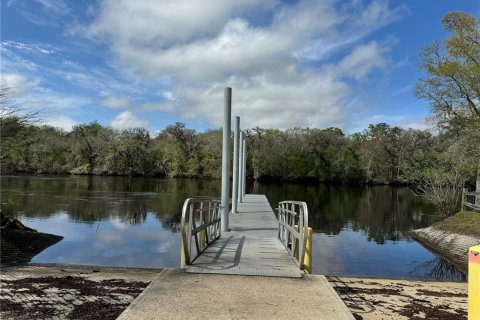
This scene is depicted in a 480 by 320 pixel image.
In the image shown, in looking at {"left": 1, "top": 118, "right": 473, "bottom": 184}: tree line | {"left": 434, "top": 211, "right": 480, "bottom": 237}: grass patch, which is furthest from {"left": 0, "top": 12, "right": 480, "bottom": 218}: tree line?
{"left": 434, "top": 211, "right": 480, "bottom": 237}: grass patch

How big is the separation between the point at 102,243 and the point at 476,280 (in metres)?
14.6

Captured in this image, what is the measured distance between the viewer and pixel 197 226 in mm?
8922

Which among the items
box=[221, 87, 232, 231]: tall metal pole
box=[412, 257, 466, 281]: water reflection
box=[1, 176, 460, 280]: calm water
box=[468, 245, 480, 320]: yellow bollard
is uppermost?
box=[221, 87, 232, 231]: tall metal pole

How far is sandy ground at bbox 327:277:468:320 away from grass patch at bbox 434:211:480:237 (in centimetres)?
760

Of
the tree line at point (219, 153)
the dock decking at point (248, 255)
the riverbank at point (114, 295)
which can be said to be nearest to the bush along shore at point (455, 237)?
the riverbank at point (114, 295)

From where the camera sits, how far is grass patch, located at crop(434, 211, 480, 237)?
1764 centimetres

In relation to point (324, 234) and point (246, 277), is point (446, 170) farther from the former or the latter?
point (246, 277)

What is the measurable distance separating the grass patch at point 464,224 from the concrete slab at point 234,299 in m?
14.4

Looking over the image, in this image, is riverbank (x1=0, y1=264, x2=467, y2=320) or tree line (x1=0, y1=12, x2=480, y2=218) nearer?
riverbank (x1=0, y1=264, x2=467, y2=320)

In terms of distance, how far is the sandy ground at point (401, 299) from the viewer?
22.7ft

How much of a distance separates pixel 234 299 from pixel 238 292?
0.27 metres

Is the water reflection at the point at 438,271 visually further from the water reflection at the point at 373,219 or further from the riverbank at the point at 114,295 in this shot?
the water reflection at the point at 373,219

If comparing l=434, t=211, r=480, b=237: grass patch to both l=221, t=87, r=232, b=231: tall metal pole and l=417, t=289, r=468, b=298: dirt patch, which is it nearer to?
l=417, t=289, r=468, b=298: dirt patch

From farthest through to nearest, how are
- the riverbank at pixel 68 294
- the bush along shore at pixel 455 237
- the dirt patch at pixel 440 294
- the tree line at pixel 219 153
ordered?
the tree line at pixel 219 153 → the bush along shore at pixel 455 237 → the dirt patch at pixel 440 294 → the riverbank at pixel 68 294
